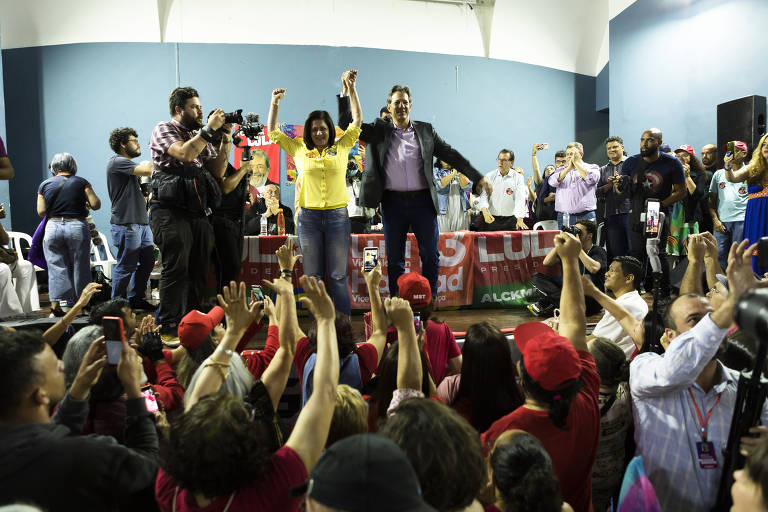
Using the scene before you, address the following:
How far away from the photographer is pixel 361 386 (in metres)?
2.14

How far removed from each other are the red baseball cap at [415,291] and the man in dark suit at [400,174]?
116 centimetres

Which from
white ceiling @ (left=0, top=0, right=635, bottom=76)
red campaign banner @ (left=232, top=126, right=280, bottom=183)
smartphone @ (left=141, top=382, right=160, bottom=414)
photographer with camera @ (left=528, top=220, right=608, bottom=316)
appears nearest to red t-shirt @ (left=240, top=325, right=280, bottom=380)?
smartphone @ (left=141, top=382, right=160, bottom=414)

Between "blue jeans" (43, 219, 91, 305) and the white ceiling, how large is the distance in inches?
190

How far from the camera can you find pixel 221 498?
114 cm

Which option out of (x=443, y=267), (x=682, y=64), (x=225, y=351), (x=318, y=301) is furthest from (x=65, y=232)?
(x=682, y=64)

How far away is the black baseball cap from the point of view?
0.82 meters

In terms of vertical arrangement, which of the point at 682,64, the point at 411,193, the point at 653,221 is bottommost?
the point at 653,221

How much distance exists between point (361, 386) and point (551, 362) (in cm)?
85

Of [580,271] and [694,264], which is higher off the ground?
[694,264]

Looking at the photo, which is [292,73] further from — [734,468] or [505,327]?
[734,468]

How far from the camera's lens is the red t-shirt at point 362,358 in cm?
213

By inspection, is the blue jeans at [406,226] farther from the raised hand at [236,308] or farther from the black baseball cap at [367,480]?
the black baseball cap at [367,480]

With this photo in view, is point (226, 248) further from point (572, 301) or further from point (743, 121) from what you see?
point (743, 121)

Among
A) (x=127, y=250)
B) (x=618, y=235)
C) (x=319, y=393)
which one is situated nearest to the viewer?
(x=319, y=393)
